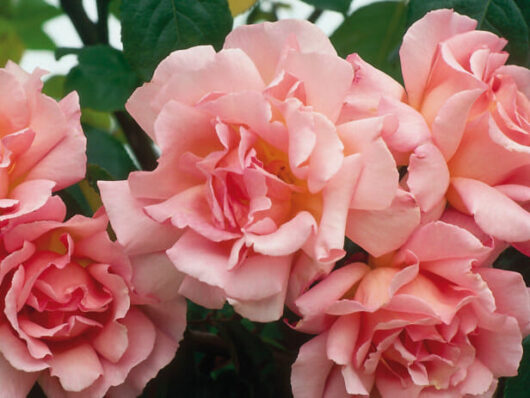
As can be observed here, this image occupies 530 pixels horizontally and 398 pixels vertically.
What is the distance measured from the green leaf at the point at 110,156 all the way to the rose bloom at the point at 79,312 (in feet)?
0.67

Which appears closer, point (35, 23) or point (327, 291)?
point (327, 291)

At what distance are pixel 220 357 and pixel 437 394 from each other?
227mm

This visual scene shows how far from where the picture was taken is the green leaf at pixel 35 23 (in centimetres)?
100

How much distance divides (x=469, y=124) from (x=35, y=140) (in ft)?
0.80

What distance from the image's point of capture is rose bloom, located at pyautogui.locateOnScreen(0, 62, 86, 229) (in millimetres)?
456

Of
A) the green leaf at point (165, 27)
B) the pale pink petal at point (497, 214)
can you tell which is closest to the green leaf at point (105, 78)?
the green leaf at point (165, 27)

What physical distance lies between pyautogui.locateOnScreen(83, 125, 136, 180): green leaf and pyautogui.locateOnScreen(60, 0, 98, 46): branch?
4.4 inches

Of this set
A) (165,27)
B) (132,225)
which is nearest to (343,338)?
(132,225)

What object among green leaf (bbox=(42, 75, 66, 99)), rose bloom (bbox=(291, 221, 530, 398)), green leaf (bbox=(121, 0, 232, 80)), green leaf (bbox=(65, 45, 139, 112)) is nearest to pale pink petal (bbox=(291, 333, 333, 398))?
rose bloom (bbox=(291, 221, 530, 398))

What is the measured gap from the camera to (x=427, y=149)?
16.9 inches

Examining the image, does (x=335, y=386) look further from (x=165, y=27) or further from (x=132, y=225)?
(x=165, y=27)

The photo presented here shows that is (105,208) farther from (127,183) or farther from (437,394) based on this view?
(437,394)

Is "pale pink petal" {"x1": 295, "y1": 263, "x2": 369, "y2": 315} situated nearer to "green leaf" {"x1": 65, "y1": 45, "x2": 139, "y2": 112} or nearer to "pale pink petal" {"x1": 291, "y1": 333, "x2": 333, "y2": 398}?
"pale pink petal" {"x1": 291, "y1": 333, "x2": 333, "y2": 398}

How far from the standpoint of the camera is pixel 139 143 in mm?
749
